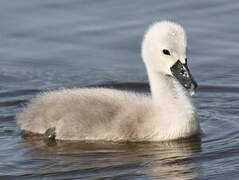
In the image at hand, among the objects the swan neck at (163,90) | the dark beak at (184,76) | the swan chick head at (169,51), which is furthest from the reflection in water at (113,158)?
the swan chick head at (169,51)

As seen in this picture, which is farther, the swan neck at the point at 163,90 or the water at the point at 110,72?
the swan neck at the point at 163,90

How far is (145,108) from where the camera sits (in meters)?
8.72

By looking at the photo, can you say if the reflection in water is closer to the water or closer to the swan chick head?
the water

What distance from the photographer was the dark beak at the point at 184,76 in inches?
336

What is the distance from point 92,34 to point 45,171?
4.54 metres

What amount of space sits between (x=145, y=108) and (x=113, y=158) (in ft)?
2.71

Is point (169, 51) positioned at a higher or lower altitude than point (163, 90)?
higher

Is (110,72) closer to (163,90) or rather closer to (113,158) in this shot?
(163,90)

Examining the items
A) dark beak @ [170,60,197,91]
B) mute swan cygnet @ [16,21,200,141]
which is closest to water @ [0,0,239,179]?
mute swan cygnet @ [16,21,200,141]

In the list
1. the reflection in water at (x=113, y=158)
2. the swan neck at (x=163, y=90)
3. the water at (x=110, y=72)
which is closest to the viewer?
the reflection in water at (x=113, y=158)

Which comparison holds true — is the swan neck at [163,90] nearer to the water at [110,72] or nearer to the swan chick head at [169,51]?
the swan chick head at [169,51]

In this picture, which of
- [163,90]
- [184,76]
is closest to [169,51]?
[184,76]

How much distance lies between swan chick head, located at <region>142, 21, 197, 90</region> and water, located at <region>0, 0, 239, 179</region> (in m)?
0.70

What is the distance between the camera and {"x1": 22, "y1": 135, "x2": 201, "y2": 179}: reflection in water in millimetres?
7621
